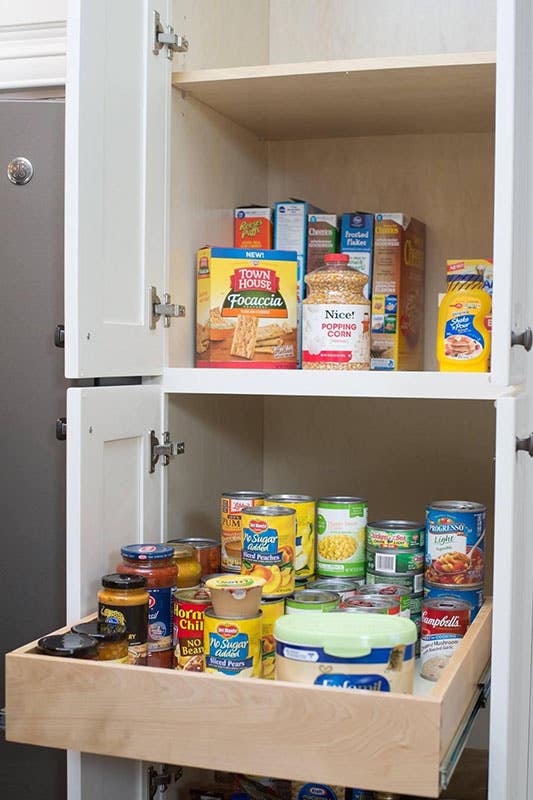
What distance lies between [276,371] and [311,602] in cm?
36

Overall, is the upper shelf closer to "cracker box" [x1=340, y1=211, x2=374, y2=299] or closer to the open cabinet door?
"cracker box" [x1=340, y1=211, x2=374, y2=299]

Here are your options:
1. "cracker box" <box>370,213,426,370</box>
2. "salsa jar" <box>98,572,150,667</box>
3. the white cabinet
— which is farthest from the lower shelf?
"cracker box" <box>370,213,426,370</box>

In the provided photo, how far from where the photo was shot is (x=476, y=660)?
4.58 ft

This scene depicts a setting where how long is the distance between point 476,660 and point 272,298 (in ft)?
2.19

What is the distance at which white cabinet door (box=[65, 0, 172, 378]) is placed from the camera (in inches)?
52.6

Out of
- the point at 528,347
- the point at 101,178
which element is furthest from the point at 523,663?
the point at 101,178

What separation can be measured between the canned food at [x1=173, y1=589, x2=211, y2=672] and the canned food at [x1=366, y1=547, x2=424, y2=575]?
31 cm

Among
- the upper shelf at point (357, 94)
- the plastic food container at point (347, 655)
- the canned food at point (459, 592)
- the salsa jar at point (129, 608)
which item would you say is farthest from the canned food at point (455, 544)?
the upper shelf at point (357, 94)

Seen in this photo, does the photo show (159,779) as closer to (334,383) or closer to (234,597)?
(234,597)

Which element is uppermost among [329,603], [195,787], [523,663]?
[329,603]

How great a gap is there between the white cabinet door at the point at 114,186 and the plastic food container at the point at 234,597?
→ 13.3 inches

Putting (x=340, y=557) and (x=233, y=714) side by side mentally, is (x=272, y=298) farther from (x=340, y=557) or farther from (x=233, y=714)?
(x=233, y=714)

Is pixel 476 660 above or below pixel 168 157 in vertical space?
below

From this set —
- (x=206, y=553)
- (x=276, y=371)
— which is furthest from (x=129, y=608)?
(x=276, y=371)
